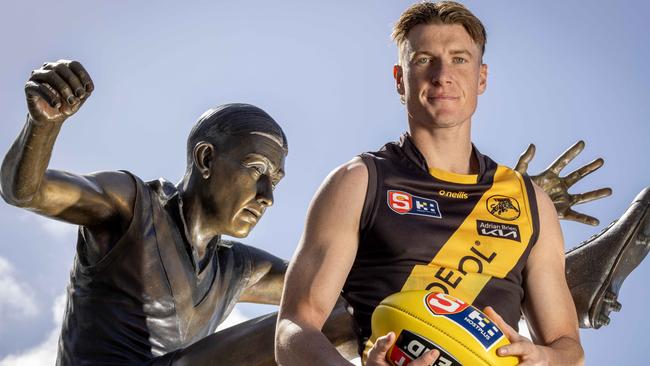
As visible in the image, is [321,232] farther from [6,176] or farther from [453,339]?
[6,176]

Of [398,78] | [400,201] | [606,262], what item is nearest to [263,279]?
[606,262]

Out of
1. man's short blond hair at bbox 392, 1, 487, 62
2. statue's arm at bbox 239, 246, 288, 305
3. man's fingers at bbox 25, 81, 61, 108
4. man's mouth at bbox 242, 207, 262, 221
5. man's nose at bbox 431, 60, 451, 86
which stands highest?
man's short blond hair at bbox 392, 1, 487, 62

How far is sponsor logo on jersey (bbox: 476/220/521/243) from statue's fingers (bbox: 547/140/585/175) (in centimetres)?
Answer: 232

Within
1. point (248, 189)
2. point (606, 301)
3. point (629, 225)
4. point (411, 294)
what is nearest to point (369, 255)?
point (411, 294)

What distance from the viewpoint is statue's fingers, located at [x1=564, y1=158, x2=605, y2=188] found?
5.43 meters

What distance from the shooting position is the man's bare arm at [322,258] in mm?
2982

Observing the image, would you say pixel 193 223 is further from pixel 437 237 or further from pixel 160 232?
pixel 437 237

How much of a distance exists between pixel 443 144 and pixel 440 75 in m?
0.25

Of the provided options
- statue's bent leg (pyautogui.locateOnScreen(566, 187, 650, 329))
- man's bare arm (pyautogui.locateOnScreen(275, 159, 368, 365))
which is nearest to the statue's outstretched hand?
statue's bent leg (pyautogui.locateOnScreen(566, 187, 650, 329))

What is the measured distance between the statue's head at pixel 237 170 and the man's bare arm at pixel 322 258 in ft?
5.62

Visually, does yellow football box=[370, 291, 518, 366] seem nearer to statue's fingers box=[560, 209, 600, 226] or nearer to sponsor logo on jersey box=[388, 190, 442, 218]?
sponsor logo on jersey box=[388, 190, 442, 218]

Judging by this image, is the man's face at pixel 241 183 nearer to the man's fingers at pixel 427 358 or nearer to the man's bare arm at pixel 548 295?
the man's bare arm at pixel 548 295

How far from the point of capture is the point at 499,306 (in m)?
3.09

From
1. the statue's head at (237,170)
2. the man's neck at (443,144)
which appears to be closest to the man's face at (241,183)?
the statue's head at (237,170)
